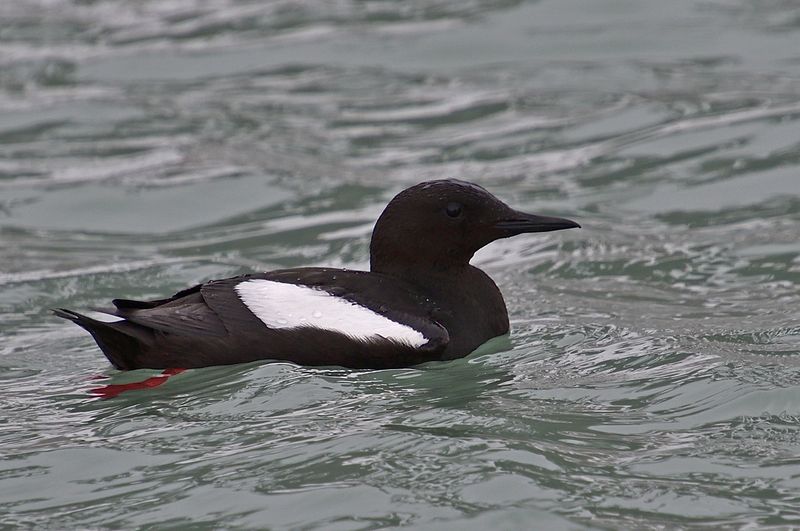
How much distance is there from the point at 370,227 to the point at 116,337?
3.36 m

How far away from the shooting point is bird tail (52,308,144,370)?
607cm

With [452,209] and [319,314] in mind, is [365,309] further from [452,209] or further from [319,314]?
[452,209]

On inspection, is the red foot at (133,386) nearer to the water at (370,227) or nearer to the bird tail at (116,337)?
the water at (370,227)

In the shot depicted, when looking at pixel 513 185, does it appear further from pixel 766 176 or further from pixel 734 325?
pixel 734 325

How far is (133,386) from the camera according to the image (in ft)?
19.9

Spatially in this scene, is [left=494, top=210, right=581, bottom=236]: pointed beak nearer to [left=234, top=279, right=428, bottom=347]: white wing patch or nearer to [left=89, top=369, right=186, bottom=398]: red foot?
[left=234, top=279, right=428, bottom=347]: white wing patch

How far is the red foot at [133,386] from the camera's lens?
6039 millimetres

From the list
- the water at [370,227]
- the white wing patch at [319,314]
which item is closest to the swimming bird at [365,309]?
the white wing patch at [319,314]

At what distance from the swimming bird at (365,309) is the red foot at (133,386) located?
0.18ft

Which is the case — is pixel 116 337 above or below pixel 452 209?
below

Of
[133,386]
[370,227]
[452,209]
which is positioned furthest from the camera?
[370,227]

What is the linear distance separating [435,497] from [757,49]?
28.1 feet

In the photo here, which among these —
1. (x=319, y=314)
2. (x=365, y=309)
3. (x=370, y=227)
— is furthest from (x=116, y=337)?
(x=370, y=227)

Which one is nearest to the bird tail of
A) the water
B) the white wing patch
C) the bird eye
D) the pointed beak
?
the water
